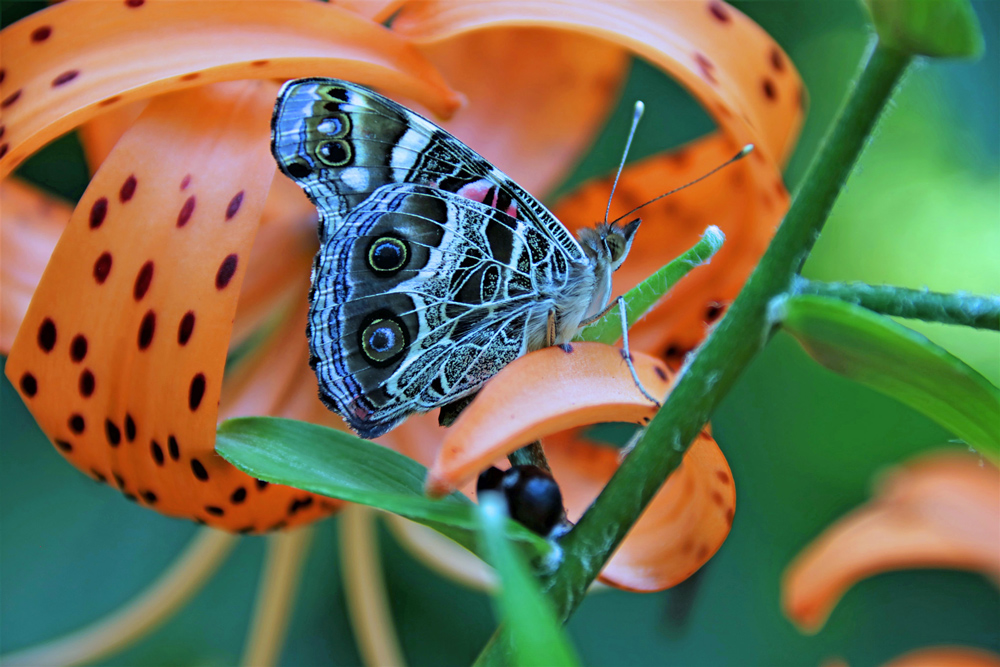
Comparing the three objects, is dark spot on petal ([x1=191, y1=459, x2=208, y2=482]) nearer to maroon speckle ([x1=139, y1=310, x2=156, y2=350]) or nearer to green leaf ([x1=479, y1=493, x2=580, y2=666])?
maroon speckle ([x1=139, y1=310, x2=156, y2=350])

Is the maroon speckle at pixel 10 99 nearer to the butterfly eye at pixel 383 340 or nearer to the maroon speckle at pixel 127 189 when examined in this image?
the maroon speckle at pixel 127 189

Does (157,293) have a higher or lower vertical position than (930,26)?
lower

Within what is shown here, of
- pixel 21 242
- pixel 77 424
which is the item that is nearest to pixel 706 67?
pixel 77 424

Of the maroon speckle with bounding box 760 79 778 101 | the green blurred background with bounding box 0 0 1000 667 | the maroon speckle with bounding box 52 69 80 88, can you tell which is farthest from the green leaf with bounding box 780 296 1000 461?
the green blurred background with bounding box 0 0 1000 667

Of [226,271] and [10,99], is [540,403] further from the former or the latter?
[10,99]

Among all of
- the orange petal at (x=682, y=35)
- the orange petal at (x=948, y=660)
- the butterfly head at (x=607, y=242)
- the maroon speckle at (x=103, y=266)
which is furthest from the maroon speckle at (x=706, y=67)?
the orange petal at (x=948, y=660)

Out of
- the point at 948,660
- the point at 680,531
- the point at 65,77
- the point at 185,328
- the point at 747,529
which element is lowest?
the point at 747,529
